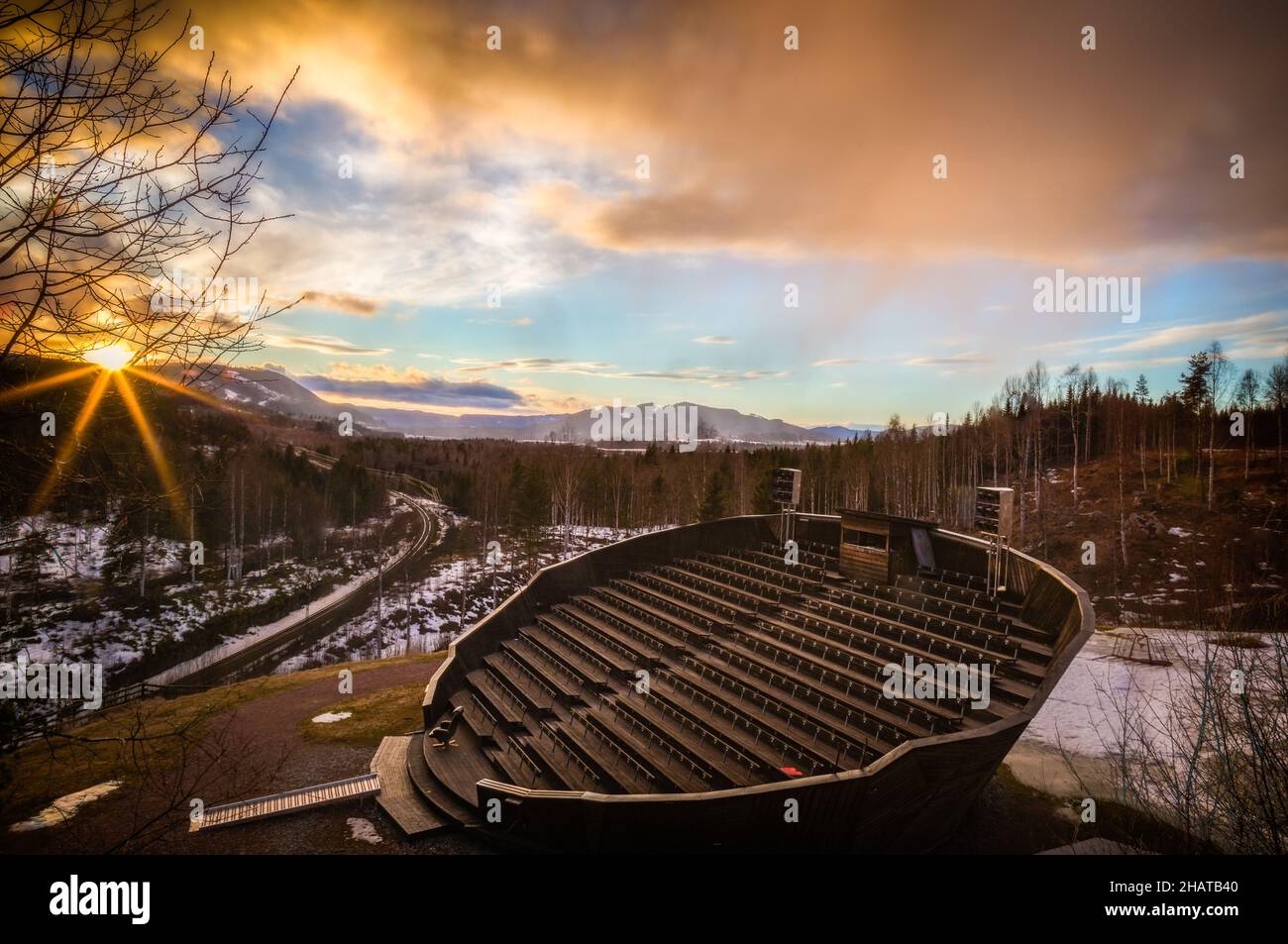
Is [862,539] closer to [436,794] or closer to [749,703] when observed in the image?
[749,703]

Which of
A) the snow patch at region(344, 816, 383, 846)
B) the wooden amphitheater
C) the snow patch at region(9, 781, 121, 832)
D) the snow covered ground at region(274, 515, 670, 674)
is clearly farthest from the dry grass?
the snow covered ground at region(274, 515, 670, 674)

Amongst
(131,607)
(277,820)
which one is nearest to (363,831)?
(277,820)

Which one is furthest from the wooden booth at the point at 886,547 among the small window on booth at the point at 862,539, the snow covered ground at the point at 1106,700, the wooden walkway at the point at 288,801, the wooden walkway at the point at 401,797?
the wooden walkway at the point at 288,801

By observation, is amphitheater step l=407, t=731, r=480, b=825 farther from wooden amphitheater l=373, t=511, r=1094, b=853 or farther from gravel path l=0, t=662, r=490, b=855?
gravel path l=0, t=662, r=490, b=855

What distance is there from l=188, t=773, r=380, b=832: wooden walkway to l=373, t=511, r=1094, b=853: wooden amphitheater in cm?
67

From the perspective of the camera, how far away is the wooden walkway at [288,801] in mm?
9492

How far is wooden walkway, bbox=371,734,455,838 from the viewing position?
32.4 feet

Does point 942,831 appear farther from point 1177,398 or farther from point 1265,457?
point 1177,398

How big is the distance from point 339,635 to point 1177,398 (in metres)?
54.1

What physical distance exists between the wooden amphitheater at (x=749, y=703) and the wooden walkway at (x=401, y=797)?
0.16 ft

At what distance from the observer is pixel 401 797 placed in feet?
35.1

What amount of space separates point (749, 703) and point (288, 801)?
8.86 metres

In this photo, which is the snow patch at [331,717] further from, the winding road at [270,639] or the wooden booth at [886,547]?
the wooden booth at [886,547]

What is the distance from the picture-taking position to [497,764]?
1104 centimetres
